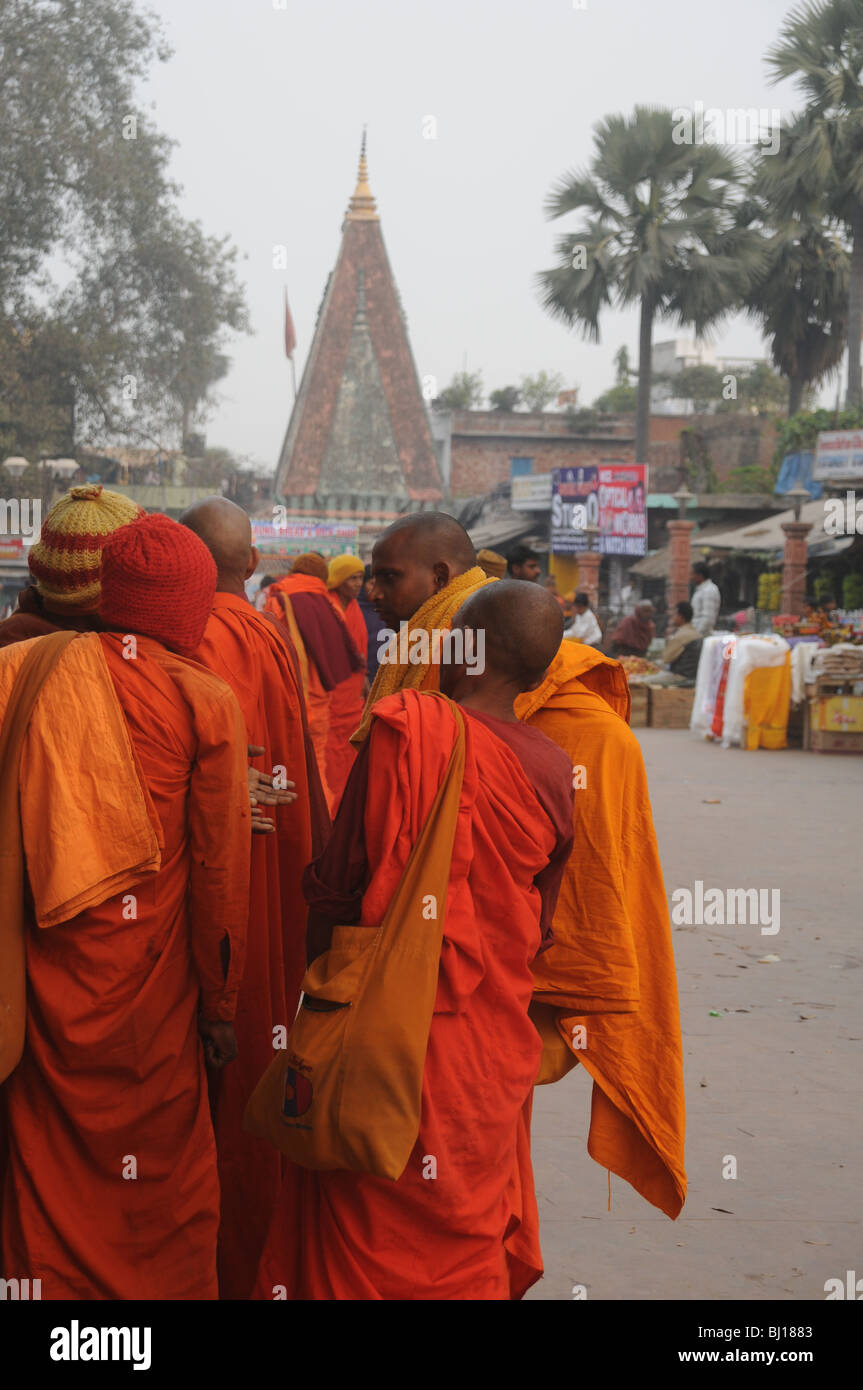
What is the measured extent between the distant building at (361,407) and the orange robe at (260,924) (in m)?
31.2

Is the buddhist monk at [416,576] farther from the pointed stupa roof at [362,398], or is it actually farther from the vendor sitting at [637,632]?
the pointed stupa roof at [362,398]

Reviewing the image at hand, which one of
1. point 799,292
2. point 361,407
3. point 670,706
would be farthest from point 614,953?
point 361,407

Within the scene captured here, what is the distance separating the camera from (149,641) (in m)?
2.58

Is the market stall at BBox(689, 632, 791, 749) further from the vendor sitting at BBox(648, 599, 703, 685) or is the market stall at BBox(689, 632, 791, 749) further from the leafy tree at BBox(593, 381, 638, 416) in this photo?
the leafy tree at BBox(593, 381, 638, 416)

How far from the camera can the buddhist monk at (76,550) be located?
9.04ft

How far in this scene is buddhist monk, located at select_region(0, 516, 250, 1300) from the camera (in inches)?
94.9

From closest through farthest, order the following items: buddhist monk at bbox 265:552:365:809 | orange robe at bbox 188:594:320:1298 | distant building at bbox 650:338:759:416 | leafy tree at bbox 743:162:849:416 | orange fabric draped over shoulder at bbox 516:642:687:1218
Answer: orange fabric draped over shoulder at bbox 516:642:687:1218, orange robe at bbox 188:594:320:1298, buddhist monk at bbox 265:552:365:809, leafy tree at bbox 743:162:849:416, distant building at bbox 650:338:759:416

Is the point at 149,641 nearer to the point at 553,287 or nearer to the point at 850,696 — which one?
the point at 850,696

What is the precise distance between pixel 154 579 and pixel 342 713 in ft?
18.0

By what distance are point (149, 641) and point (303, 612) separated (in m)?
5.06

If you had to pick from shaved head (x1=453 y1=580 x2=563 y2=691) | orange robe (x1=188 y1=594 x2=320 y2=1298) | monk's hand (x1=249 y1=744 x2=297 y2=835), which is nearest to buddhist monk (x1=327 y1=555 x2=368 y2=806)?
orange robe (x1=188 y1=594 x2=320 y2=1298)

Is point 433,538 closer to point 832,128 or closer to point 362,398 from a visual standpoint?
point 832,128

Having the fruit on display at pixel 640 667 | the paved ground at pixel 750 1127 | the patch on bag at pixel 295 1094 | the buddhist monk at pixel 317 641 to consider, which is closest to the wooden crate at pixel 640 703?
the fruit on display at pixel 640 667

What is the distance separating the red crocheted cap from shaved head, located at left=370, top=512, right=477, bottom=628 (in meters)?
0.38
